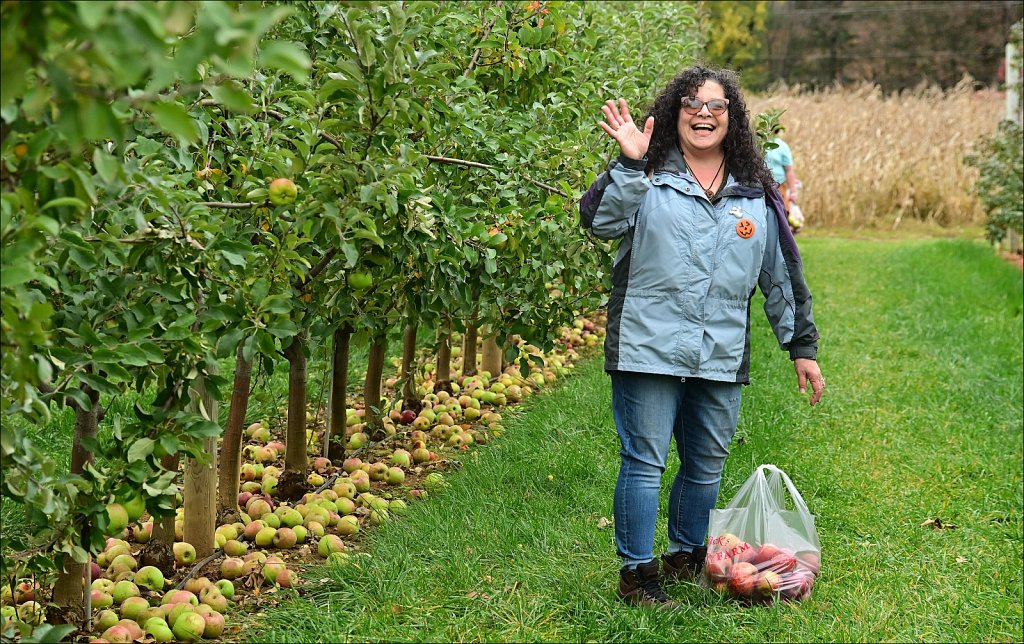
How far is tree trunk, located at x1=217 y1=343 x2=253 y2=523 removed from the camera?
3.89m

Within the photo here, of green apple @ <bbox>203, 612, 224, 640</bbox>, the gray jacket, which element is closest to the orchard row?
green apple @ <bbox>203, 612, 224, 640</bbox>

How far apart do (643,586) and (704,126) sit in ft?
4.52

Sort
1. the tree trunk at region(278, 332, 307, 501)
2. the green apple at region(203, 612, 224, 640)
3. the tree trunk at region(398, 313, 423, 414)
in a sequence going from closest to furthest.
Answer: the green apple at region(203, 612, 224, 640) < the tree trunk at region(278, 332, 307, 501) < the tree trunk at region(398, 313, 423, 414)

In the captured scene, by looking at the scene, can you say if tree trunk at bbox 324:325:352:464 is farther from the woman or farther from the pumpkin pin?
the pumpkin pin

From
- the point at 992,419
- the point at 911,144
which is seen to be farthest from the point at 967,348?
the point at 911,144

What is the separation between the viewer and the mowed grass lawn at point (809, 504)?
10.8 feet

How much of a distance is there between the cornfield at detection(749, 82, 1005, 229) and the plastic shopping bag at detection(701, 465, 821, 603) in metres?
13.9

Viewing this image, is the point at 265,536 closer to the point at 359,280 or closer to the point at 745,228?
the point at 359,280

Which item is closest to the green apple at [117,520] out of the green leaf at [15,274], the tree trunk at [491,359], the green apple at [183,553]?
the green apple at [183,553]

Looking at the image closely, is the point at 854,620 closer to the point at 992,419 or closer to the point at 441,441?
the point at 441,441

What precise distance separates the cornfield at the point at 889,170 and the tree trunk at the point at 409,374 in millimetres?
12519

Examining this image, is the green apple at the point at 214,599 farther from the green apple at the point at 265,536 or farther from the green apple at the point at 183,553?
the green apple at the point at 265,536

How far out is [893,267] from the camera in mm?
11758

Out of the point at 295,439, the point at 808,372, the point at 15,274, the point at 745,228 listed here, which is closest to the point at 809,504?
the point at 808,372
